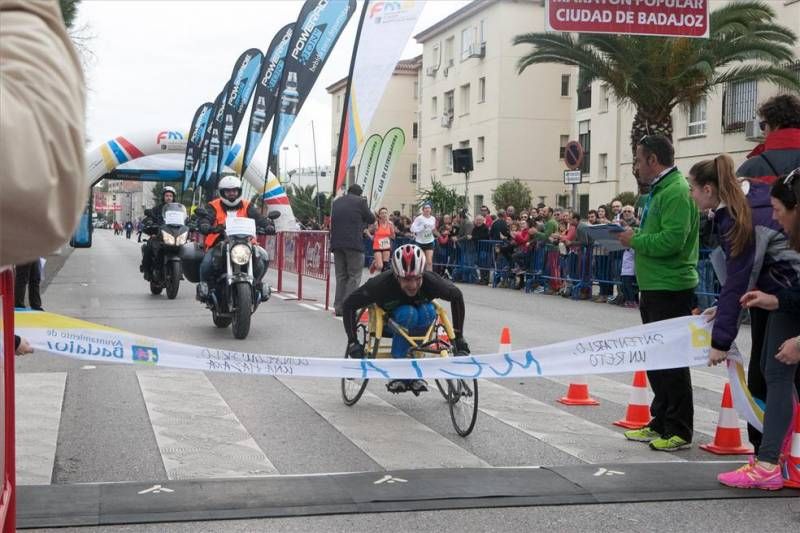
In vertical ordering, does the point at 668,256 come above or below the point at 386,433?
above

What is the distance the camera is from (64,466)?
5812 mm

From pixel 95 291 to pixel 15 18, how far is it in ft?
65.1

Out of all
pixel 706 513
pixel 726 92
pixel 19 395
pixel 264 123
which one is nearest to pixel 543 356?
pixel 706 513

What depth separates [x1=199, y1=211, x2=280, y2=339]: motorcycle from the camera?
38.9 feet

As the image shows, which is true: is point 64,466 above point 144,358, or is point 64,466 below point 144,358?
below

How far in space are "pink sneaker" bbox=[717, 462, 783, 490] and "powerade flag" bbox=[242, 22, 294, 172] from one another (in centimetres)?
2000

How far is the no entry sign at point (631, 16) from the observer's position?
464 inches

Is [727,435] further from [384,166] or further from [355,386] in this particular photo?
[384,166]

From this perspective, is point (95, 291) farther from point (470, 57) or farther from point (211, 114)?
point (470, 57)

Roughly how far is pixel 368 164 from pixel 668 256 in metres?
13.4

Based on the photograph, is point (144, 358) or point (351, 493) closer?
point (351, 493)

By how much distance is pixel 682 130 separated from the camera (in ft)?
121

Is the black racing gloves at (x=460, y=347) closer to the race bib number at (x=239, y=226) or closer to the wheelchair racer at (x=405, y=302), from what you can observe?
the wheelchair racer at (x=405, y=302)

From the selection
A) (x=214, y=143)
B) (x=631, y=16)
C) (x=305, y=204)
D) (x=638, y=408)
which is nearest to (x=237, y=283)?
(x=631, y=16)
